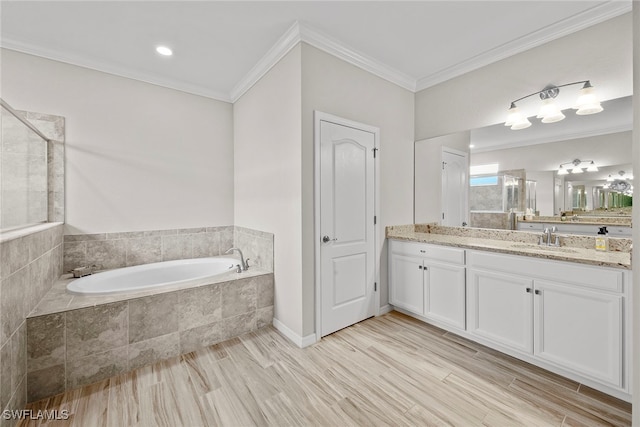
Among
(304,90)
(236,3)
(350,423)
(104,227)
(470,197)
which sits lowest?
(350,423)

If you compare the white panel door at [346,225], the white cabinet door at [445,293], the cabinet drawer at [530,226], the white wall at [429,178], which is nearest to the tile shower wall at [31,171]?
the white panel door at [346,225]

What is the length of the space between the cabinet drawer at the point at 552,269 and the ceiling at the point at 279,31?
1.89m

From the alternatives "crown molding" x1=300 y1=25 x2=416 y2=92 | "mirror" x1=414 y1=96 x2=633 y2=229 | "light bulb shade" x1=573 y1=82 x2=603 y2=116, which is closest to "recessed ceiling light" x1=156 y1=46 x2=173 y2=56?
"crown molding" x1=300 y1=25 x2=416 y2=92

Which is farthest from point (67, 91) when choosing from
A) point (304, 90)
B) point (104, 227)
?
point (304, 90)

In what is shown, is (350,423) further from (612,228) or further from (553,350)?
(612,228)

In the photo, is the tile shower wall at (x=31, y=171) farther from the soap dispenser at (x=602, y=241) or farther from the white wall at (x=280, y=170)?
the soap dispenser at (x=602, y=241)

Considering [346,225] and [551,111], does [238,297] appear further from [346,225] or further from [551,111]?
[551,111]

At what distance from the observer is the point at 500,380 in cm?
187

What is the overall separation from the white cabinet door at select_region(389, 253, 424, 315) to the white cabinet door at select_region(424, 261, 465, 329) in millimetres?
71

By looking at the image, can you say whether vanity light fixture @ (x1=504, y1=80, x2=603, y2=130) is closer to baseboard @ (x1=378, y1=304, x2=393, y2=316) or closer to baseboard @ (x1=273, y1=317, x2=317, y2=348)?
baseboard @ (x1=378, y1=304, x2=393, y2=316)

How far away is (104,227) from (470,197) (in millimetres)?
3986

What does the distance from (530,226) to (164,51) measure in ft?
12.8

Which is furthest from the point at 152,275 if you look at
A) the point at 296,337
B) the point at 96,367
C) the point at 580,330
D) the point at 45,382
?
the point at 580,330

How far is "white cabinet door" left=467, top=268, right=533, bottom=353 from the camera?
2006mm
